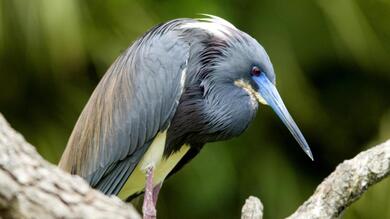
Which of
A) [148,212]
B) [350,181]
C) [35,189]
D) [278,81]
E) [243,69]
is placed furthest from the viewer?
[278,81]

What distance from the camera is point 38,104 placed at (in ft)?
13.7

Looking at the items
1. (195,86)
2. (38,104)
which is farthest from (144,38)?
(38,104)

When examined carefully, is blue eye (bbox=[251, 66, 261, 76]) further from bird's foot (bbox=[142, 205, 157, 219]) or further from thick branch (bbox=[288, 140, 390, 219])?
thick branch (bbox=[288, 140, 390, 219])

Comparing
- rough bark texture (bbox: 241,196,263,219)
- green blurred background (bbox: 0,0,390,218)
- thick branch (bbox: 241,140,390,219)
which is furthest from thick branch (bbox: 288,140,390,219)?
green blurred background (bbox: 0,0,390,218)

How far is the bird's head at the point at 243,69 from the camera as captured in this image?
3.00 metres

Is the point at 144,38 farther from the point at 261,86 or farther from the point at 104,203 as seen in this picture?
the point at 104,203

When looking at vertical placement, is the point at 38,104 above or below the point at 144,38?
below

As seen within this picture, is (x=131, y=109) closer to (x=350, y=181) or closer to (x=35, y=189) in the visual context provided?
(x=350, y=181)

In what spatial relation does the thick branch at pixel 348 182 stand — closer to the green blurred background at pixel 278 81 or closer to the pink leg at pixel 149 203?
the pink leg at pixel 149 203

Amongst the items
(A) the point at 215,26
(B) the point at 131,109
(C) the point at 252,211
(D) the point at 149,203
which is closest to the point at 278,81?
(A) the point at 215,26

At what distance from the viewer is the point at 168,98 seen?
2.97m

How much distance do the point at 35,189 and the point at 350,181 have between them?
1.02 m

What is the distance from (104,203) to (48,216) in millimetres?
128

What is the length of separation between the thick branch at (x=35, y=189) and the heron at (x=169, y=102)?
1.23m
